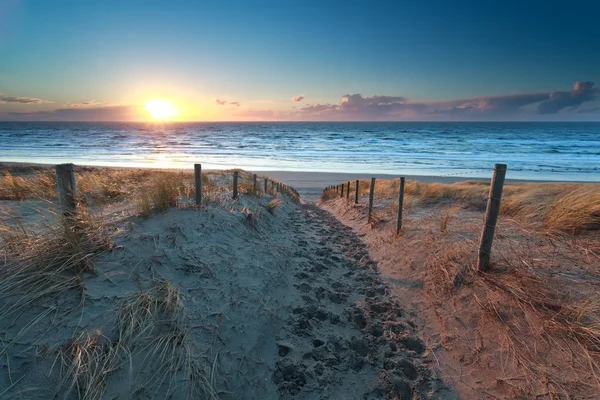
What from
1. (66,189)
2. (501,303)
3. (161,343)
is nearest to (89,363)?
(161,343)

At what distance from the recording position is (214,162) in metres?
37.5

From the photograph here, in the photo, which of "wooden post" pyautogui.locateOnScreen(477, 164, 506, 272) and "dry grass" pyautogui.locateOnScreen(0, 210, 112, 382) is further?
"wooden post" pyautogui.locateOnScreen(477, 164, 506, 272)

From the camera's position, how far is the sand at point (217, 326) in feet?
10.5

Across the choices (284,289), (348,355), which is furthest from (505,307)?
(284,289)

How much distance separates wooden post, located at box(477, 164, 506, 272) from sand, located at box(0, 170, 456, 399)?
1605 mm

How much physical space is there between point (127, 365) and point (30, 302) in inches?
54.4

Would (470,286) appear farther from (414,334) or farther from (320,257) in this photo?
(320,257)

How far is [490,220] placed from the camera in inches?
205

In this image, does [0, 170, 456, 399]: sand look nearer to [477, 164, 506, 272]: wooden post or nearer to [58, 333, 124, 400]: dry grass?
[58, 333, 124, 400]: dry grass

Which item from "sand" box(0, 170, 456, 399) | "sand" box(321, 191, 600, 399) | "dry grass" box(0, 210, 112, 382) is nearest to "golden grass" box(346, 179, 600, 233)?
"sand" box(321, 191, 600, 399)

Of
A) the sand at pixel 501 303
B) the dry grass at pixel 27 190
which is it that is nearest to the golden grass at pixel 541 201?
the sand at pixel 501 303

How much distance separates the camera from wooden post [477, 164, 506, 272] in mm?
5133

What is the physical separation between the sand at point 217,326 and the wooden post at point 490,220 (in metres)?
1.60

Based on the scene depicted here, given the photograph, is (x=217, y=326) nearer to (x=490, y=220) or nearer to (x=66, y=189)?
(x=66, y=189)
